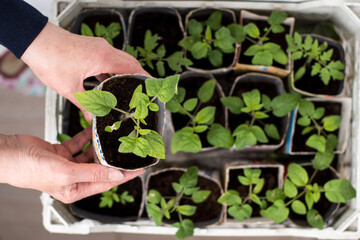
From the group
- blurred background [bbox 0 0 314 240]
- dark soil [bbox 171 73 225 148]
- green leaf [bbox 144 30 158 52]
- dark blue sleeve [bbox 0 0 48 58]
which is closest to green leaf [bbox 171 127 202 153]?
dark soil [bbox 171 73 225 148]

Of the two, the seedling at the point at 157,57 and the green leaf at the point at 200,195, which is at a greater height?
the seedling at the point at 157,57

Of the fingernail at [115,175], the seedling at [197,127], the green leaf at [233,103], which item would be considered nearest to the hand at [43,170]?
the fingernail at [115,175]

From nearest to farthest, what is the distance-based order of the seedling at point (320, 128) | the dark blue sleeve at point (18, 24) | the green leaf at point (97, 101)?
the green leaf at point (97, 101)
the dark blue sleeve at point (18, 24)
the seedling at point (320, 128)

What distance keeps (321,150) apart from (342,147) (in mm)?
155

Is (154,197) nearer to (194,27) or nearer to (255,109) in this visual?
(255,109)

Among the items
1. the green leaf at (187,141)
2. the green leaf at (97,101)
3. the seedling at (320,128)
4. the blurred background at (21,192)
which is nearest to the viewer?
the green leaf at (97,101)

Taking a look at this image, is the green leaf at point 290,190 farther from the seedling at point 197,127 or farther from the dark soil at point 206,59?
the dark soil at point 206,59

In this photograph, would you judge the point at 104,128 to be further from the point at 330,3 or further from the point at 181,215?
the point at 330,3

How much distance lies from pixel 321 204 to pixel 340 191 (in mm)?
147

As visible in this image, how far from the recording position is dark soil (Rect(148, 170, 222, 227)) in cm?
117

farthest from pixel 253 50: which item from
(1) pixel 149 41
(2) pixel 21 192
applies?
(2) pixel 21 192

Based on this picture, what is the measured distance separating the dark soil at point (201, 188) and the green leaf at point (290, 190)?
0.25 meters

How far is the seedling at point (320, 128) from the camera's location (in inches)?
43.7

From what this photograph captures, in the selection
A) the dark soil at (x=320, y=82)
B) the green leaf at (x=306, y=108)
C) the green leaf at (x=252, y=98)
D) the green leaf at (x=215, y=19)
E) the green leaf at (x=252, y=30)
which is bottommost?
the green leaf at (x=306, y=108)
